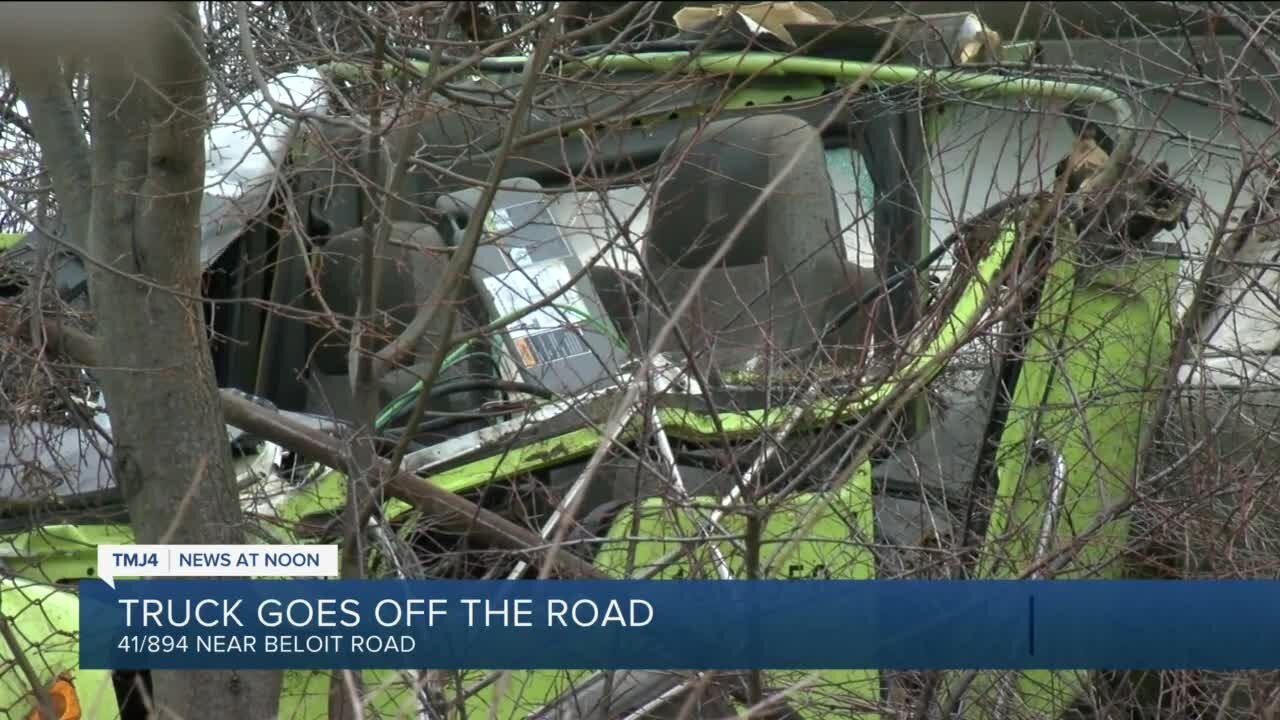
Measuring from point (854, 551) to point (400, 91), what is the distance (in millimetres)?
1595

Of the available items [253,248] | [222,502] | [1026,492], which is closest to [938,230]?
[1026,492]

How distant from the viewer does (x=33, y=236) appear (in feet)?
14.8

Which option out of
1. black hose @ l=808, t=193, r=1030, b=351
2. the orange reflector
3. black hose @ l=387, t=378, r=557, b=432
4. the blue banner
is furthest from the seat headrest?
the orange reflector

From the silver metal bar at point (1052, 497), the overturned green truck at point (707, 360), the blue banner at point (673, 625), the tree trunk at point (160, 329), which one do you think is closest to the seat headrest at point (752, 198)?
the overturned green truck at point (707, 360)

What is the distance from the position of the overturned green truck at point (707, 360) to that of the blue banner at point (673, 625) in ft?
0.26

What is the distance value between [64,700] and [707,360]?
1.60m

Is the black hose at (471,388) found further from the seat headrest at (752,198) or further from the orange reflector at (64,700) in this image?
the orange reflector at (64,700)

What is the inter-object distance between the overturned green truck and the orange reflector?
3cm

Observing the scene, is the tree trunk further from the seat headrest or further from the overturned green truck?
the seat headrest

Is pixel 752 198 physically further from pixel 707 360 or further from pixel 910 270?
pixel 707 360

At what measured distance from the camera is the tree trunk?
3346mm

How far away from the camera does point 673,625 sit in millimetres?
3689

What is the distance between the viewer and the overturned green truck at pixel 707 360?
3770 millimetres

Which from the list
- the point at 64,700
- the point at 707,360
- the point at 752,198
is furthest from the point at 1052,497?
the point at 64,700
